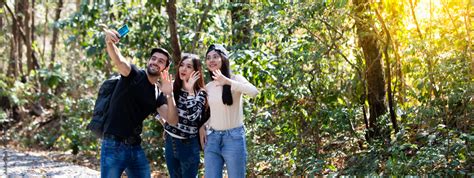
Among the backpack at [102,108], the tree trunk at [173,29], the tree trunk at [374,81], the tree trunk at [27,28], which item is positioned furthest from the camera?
the tree trunk at [27,28]

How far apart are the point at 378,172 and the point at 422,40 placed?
1528mm

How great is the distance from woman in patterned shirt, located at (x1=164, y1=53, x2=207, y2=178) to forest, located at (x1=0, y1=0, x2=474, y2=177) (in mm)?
1890

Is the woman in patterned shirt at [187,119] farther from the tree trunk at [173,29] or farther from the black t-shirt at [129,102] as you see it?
the tree trunk at [173,29]

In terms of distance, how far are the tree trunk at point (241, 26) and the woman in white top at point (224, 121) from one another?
442 cm

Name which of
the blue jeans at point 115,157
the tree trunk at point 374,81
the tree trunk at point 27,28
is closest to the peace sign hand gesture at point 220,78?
the blue jeans at point 115,157

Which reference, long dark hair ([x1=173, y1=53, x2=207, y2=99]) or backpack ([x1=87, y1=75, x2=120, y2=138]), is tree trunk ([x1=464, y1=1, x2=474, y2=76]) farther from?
backpack ([x1=87, y1=75, x2=120, y2=138])

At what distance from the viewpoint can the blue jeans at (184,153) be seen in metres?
5.64

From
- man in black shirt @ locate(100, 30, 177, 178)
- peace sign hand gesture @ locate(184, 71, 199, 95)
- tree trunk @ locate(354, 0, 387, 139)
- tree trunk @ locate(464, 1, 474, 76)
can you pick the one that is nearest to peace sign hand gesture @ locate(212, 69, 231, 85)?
peace sign hand gesture @ locate(184, 71, 199, 95)

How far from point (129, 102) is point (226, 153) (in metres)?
0.83

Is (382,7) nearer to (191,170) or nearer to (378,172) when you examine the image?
(378,172)

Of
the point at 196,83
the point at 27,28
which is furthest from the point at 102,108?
the point at 27,28

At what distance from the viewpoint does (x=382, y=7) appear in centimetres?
801

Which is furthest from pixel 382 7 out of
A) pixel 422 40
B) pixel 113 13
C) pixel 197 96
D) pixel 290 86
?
pixel 113 13

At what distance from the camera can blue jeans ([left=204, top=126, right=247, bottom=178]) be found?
5289mm
